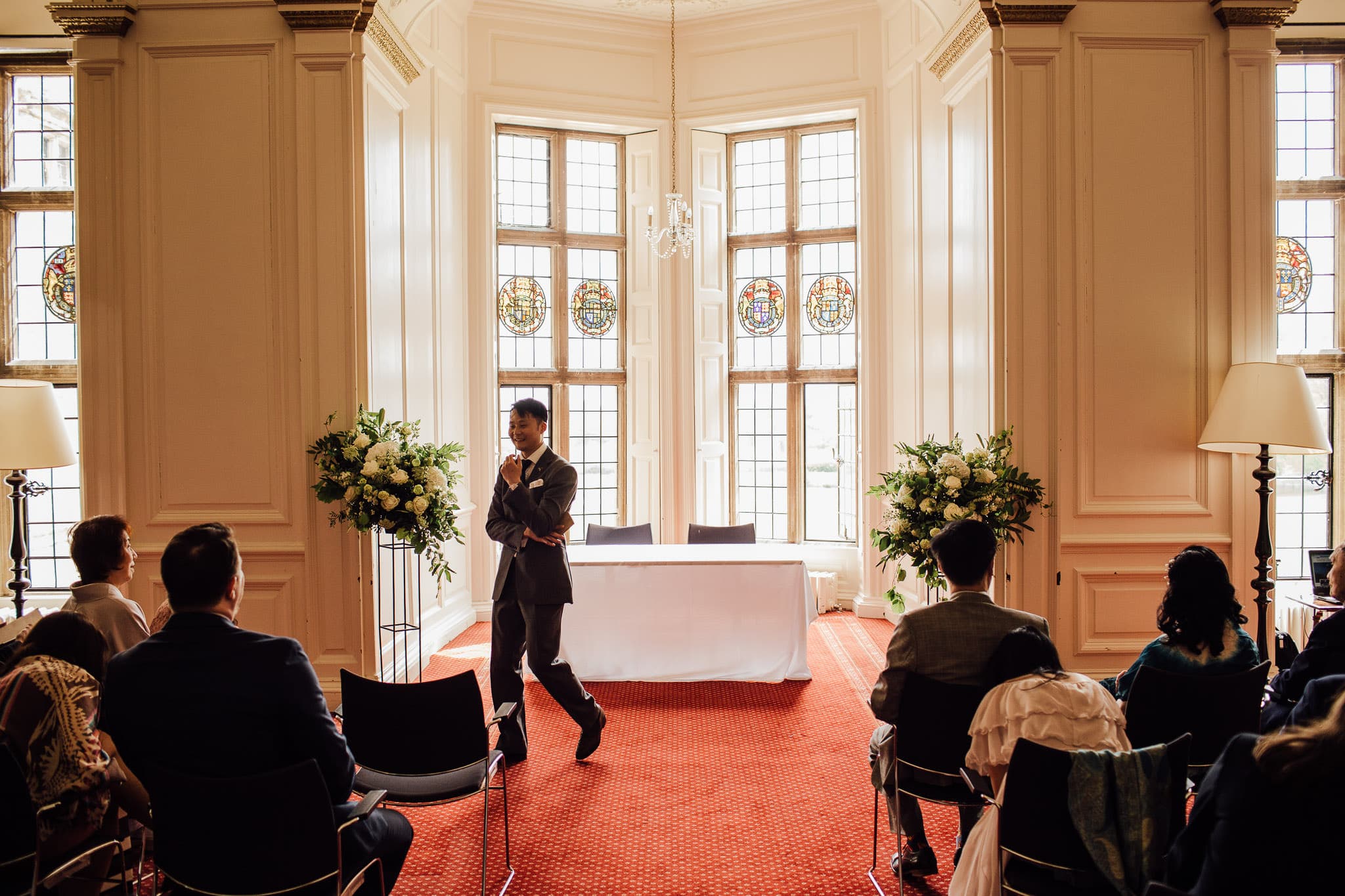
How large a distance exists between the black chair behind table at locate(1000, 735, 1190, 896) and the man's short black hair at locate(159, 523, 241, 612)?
1990mm

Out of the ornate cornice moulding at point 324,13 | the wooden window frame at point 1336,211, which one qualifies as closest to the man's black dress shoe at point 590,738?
the ornate cornice moulding at point 324,13

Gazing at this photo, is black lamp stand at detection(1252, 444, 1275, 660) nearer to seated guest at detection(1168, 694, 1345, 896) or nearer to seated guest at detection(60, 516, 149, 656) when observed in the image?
seated guest at detection(1168, 694, 1345, 896)

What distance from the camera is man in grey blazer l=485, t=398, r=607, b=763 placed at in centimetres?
411

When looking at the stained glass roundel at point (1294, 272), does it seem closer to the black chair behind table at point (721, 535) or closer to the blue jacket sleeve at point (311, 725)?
the black chair behind table at point (721, 535)

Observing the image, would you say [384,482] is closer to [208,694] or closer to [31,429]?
[31,429]

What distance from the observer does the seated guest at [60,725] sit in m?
2.22

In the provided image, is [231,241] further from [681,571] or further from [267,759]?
[267,759]

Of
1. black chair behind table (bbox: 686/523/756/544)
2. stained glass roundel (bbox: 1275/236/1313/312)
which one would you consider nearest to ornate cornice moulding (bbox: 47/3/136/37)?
black chair behind table (bbox: 686/523/756/544)

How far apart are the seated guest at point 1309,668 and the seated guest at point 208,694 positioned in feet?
9.27

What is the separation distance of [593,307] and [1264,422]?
5.29 m

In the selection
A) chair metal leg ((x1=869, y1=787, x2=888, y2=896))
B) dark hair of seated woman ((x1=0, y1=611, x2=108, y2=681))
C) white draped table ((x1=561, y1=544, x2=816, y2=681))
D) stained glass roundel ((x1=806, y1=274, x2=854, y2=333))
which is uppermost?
stained glass roundel ((x1=806, y1=274, x2=854, y2=333))

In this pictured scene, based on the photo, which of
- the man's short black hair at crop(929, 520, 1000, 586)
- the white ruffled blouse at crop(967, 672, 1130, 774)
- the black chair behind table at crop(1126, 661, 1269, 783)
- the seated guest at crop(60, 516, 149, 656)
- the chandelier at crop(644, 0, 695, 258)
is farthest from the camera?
the chandelier at crop(644, 0, 695, 258)

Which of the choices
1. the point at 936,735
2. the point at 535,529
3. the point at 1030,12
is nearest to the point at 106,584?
the point at 535,529

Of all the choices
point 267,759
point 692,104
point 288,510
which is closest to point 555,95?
point 692,104
